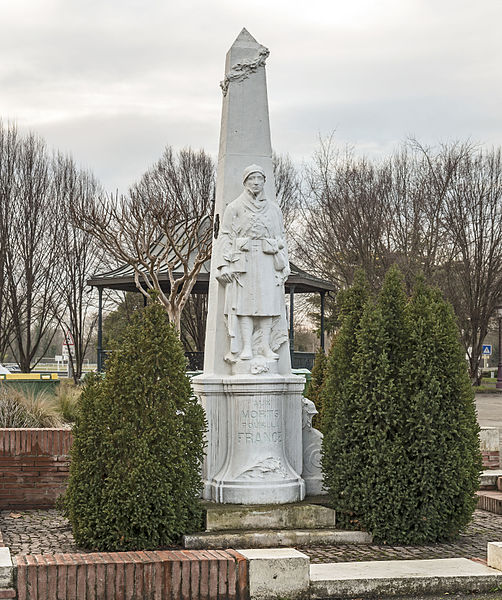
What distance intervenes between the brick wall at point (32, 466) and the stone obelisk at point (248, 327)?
210cm

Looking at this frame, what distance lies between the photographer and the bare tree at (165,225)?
25.9 meters

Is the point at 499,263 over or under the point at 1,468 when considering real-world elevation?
over

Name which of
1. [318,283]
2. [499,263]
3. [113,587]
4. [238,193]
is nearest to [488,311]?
[499,263]

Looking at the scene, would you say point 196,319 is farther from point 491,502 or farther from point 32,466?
point 491,502

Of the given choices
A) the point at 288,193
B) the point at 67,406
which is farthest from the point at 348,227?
the point at 67,406

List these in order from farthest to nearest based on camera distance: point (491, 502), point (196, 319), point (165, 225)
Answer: point (196, 319) < point (165, 225) < point (491, 502)

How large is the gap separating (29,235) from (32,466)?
2477 centimetres

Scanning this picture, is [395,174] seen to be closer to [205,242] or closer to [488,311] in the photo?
[488,311]

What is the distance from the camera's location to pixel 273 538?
7.64 metres

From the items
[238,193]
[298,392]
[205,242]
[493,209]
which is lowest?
[298,392]

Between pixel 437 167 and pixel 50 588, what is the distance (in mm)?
29620

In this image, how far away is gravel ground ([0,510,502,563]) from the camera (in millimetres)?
7242

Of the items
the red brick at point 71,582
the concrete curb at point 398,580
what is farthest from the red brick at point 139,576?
the concrete curb at point 398,580

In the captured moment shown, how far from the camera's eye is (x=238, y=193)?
29.3 ft
